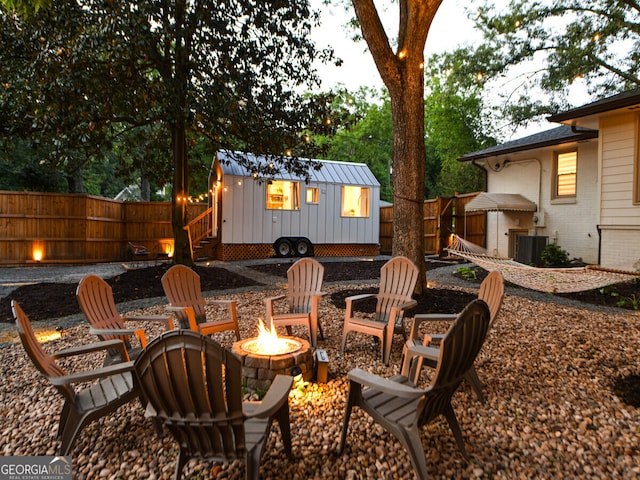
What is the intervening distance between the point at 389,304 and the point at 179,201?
6346 millimetres

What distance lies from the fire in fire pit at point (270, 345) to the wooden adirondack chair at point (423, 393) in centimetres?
79

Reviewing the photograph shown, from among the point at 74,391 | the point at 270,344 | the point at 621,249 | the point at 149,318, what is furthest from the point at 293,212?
the point at 74,391

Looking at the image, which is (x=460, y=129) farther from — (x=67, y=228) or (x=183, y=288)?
(x=183, y=288)

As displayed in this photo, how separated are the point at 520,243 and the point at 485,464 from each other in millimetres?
8992

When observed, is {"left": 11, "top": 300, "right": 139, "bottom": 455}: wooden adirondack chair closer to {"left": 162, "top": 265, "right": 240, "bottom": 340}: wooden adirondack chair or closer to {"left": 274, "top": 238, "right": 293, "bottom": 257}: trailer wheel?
{"left": 162, "top": 265, "right": 240, "bottom": 340}: wooden adirondack chair

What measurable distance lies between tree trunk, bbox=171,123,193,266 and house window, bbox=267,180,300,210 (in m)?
4.99

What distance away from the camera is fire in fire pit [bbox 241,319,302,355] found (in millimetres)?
2754

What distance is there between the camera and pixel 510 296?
20.9ft

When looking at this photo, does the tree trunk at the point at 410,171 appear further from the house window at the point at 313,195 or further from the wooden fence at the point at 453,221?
the house window at the point at 313,195

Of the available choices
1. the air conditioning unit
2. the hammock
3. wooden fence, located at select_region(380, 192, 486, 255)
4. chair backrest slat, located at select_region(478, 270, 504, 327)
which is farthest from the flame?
wooden fence, located at select_region(380, 192, 486, 255)

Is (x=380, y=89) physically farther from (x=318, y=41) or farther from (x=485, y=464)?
(x=485, y=464)

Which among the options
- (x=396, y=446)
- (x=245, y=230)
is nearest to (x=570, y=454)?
(x=396, y=446)

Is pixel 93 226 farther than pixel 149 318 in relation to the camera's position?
Yes

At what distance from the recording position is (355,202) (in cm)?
1547
